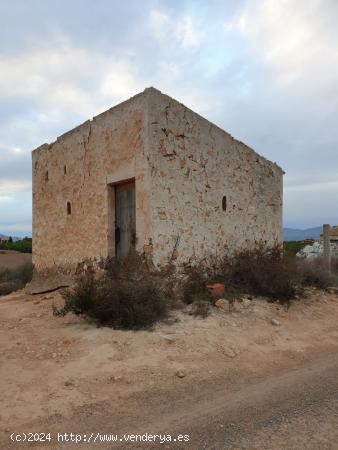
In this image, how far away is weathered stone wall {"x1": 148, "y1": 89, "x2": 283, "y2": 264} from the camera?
636cm

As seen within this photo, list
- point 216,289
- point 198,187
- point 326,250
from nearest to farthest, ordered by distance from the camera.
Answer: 1. point 216,289
2. point 198,187
3. point 326,250

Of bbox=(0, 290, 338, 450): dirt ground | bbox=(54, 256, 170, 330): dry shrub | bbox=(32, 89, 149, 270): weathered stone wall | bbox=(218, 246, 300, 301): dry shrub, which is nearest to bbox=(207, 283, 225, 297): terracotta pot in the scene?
bbox=(218, 246, 300, 301): dry shrub

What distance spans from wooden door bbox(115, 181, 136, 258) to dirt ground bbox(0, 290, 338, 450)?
5.76ft

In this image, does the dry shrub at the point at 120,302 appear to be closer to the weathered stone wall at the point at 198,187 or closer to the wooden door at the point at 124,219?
the weathered stone wall at the point at 198,187

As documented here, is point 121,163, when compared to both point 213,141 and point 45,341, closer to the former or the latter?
point 213,141

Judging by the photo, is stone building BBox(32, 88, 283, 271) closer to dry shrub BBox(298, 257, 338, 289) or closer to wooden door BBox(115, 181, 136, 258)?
wooden door BBox(115, 181, 136, 258)

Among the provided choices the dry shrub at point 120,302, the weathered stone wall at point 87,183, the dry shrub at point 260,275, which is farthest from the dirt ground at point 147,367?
the weathered stone wall at point 87,183

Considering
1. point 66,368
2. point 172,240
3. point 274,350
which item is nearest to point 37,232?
point 172,240

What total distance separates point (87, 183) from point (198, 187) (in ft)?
7.89

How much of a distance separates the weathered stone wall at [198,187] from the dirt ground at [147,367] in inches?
62.8

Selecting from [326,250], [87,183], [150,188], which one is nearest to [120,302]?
[150,188]

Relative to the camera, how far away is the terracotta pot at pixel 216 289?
6.23 metres

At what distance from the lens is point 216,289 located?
20.7 feet

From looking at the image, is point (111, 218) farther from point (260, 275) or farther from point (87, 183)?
point (260, 275)
